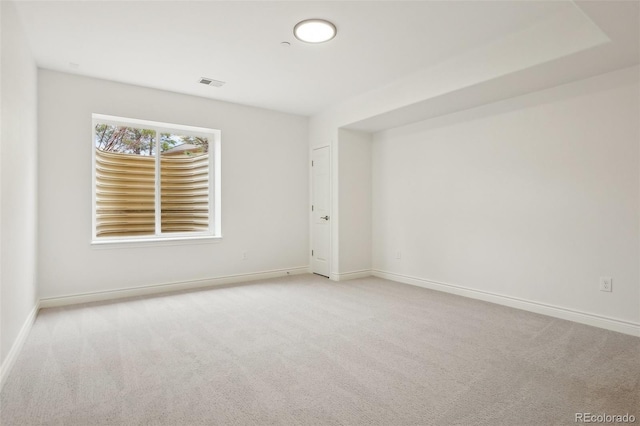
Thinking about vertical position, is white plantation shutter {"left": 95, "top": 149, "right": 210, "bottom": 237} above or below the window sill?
above

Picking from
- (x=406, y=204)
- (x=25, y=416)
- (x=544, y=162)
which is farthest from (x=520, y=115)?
(x=25, y=416)

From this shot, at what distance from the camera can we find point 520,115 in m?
3.78

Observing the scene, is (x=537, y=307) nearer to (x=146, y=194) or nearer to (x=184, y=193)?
(x=184, y=193)

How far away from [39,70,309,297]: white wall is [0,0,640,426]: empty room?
0.09 ft

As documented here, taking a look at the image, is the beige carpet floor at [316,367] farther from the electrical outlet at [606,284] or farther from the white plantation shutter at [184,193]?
the white plantation shutter at [184,193]

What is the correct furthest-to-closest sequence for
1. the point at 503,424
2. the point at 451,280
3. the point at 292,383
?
the point at 451,280
the point at 292,383
the point at 503,424

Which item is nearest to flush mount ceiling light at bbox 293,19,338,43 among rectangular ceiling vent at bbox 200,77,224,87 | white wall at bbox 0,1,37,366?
rectangular ceiling vent at bbox 200,77,224,87

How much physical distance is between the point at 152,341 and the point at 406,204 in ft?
11.8

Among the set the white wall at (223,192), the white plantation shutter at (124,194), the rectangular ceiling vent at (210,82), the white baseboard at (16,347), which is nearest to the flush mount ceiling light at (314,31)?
the rectangular ceiling vent at (210,82)

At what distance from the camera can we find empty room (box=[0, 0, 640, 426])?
219 cm

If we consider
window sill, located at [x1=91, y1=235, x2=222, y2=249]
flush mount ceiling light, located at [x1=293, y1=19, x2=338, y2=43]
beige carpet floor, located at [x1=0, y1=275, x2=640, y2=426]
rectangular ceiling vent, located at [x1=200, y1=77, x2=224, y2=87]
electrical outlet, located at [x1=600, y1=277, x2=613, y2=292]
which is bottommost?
beige carpet floor, located at [x1=0, y1=275, x2=640, y2=426]

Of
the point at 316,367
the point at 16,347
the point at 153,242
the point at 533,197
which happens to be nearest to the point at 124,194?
the point at 153,242

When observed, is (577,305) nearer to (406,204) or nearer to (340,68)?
(406,204)

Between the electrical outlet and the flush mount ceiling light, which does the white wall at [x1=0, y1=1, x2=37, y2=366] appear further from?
the electrical outlet
